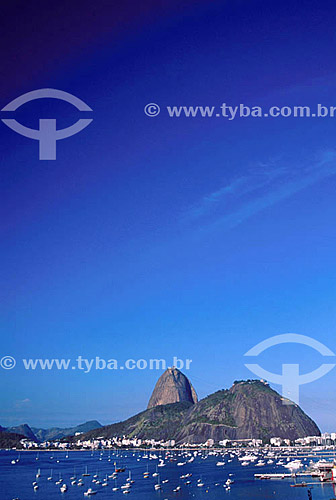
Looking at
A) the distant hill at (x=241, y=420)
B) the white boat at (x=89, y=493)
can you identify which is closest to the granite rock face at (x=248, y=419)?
the distant hill at (x=241, y=420)

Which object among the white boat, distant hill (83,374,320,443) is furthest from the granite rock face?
the white boat

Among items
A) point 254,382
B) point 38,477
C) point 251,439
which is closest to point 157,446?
point 251,439

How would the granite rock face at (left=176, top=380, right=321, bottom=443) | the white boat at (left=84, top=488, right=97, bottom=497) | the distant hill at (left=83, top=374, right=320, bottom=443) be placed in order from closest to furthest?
1. the white boat at (left=84, top=488, right=97, bottom=497)
2. the granite rock face at (left=176, top=380, right=321, bottom=443)
3. the distant hill at (left=83, top=374, right=320, bottom=443)

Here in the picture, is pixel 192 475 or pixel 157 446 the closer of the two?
pixel 192 475

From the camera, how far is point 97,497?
48000 mm

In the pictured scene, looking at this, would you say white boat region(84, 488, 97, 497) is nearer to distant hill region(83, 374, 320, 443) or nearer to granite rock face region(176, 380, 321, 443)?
granite rock face region(176, 380, 321, 443)

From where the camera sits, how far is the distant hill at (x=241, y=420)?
167000 mm

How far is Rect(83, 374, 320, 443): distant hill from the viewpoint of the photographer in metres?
167

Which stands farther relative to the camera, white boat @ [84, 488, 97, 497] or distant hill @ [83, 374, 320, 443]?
distant hill @ [83, 374, 320, 443]

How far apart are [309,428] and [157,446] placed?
56.6 metres

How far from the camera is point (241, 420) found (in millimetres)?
175500

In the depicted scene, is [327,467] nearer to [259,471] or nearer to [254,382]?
[259,471]

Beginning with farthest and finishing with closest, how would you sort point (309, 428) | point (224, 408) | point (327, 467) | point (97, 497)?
point (224, 408) < point (309, 428) < point (327, 467) < point (97, 497)

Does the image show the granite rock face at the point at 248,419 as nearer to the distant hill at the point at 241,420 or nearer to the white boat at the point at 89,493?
the distant hill at the point at 241,420
